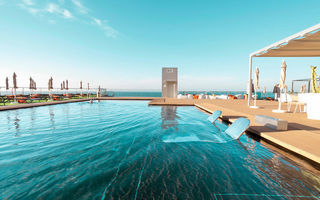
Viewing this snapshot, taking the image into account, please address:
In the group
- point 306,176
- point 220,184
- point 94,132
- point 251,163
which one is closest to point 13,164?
point 94,132

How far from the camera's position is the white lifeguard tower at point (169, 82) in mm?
15641

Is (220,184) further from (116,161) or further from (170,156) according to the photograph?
(116,161)

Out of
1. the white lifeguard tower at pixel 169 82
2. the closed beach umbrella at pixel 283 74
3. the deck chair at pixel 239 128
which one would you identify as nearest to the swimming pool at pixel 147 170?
the deck chair at pixel 239 128

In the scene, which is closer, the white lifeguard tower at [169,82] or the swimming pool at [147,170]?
the swimming pool at [147,170]

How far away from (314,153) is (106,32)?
68.7ft

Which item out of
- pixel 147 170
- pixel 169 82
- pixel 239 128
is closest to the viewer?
pixel 147 170

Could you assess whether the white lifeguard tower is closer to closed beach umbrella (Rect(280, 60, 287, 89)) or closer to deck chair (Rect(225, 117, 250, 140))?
closed beach umbrella (Rect(280, 60, 287, 89))

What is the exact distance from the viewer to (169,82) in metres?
16.2

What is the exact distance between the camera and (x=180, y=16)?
15.9 m

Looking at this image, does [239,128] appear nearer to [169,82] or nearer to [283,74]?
[283,74]

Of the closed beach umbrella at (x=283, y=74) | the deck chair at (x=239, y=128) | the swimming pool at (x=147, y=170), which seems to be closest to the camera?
the swimming pool at (x=147, y=170)

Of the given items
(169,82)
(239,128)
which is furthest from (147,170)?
(169,82)

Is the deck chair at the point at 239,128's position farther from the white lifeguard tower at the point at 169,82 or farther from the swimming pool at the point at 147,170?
the white lifeguard tower at the point at 169,82

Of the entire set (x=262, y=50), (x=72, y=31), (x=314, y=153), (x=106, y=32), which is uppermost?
(x=106, y=32)
